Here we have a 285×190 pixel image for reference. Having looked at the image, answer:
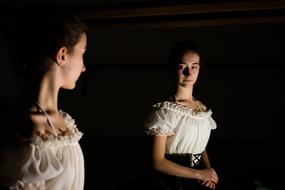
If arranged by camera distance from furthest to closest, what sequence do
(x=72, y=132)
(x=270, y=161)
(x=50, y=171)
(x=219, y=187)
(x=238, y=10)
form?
(x=270, y=161) → (x=238, y=10) → (x=219, y=187) → (x=72, y=132) → (x=50, y=171)

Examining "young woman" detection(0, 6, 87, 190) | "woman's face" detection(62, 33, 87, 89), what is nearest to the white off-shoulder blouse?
"young woman" detection(0, 6, 87, 190)

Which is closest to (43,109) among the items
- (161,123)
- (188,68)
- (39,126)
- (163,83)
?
(39,126)

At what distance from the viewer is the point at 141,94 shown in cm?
210

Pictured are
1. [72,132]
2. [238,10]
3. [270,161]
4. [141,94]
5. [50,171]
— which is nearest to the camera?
[50,171]

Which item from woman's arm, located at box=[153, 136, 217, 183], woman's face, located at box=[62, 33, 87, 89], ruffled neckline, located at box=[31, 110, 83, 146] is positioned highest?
woman's face, located at box=[62, 33, 87, 89]

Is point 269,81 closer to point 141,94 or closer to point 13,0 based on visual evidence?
point 141,94

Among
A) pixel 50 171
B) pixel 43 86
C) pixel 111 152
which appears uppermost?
pixel 43 86

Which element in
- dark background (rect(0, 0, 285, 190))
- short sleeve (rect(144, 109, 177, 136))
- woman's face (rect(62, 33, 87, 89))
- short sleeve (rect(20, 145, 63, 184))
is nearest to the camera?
short sleeve (rect(20, 145, 63, 184))

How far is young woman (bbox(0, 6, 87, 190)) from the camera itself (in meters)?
0.65

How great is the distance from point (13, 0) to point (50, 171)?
179 centimetres

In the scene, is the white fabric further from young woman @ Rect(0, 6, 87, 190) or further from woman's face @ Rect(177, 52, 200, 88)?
young woman @ Rect(0, 6, 87, 190)

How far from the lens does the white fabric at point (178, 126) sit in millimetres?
1132

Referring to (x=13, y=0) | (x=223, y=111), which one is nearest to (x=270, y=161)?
(x=223, y=111)

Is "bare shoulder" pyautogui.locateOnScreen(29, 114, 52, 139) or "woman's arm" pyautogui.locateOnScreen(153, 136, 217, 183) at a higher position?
"bare shoulder" pyautogui.locateOnScreen(29, 114, 52, 139)
